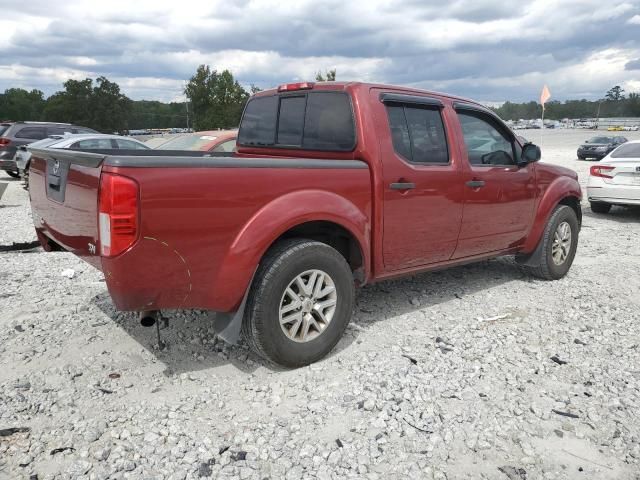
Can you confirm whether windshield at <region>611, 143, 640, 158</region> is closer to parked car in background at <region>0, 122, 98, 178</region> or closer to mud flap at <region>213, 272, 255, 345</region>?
mud flap at <region>213, 272, 255, 345</region>

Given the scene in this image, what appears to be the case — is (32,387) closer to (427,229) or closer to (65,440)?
(65,440)

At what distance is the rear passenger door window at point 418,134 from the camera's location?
4.04m

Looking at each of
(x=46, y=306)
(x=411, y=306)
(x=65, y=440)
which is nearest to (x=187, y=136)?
(x=46, y=306)

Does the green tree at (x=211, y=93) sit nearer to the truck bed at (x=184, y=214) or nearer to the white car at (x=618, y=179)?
the white car at (x=618, y=179)

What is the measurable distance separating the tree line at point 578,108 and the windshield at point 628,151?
14860 centimetres

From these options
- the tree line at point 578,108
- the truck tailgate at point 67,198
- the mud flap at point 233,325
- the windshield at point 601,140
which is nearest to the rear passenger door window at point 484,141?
the mud flap at point 233,325

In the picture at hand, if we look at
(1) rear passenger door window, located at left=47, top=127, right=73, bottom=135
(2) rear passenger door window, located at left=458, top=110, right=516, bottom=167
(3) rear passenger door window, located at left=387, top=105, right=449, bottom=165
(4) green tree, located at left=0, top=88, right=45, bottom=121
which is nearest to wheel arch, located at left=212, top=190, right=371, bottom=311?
(3) rear passenger door window, located at left=387, top=105, right=449, bottom=165

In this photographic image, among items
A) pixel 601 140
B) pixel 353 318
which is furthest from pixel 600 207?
pixel 601 140

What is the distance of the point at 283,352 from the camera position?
11.1ft

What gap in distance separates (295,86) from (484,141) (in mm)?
1792

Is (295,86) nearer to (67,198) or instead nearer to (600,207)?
(67,198)

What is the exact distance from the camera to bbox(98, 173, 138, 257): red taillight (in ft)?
8.76

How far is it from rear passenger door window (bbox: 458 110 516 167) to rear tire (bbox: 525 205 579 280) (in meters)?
0.94

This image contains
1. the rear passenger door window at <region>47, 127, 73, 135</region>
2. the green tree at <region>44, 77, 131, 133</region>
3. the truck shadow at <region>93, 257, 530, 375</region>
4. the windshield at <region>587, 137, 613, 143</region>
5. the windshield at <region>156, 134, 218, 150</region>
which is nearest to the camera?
the truck shadow at <region>93, 257, 530, 375</region>
